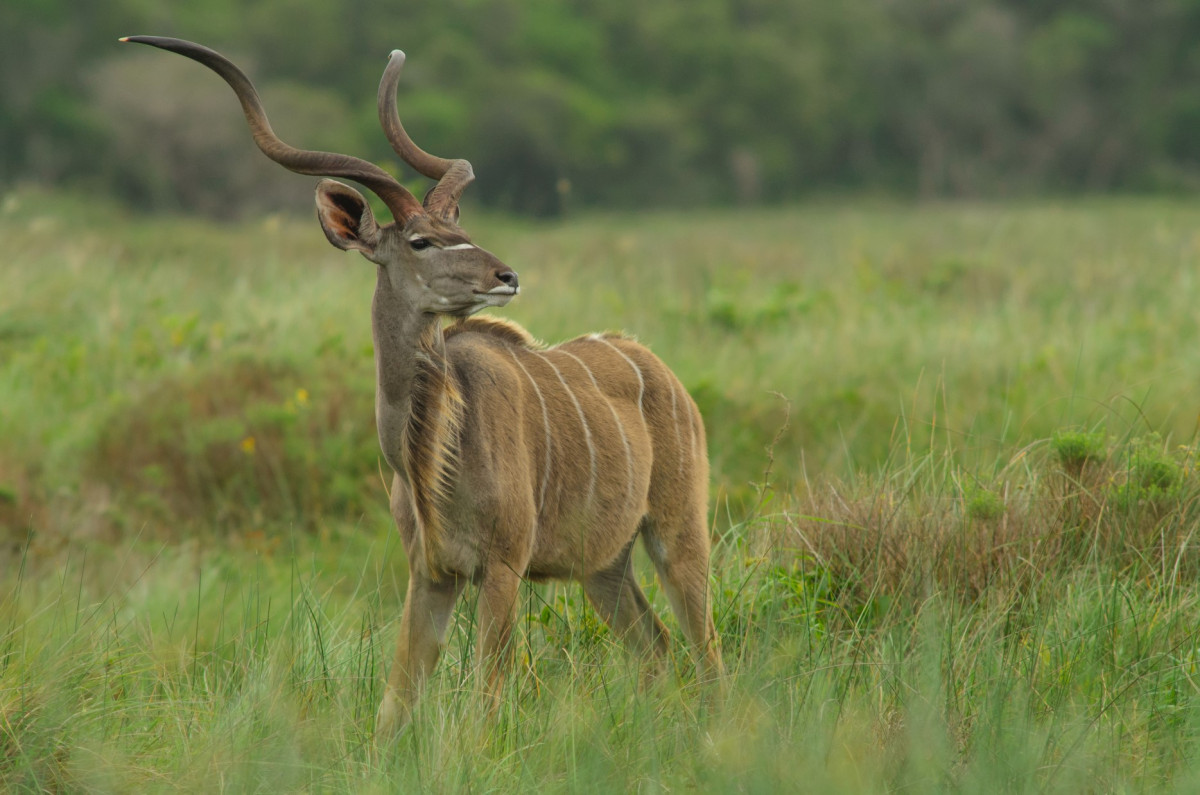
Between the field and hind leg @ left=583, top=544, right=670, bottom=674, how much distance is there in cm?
7

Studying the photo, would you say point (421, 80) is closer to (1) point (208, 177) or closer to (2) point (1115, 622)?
(1) point (208, 177)

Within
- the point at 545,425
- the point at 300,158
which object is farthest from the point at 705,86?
the point at 300,158

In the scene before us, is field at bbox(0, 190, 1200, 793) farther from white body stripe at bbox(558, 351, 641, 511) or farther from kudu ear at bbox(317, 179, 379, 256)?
kudu ear at bbox(317, 179, 379, 256)

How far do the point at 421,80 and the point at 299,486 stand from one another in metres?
34.6

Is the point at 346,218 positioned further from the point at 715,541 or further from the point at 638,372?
the point at 715,541

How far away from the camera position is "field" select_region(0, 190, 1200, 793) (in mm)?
3398

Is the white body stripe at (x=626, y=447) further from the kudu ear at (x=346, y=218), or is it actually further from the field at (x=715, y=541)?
the kudu ear at (x=346, y=218)

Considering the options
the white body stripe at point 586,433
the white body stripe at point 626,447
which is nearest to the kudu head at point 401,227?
the white body stripe at point 586,433

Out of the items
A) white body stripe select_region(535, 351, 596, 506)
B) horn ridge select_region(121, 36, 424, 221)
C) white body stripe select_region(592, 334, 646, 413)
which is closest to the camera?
horn ridge select_region(121, 36, 424, 221)

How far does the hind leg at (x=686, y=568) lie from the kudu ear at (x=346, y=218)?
4.48 feet

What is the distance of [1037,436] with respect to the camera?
6.99m

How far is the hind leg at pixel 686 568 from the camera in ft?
14.3

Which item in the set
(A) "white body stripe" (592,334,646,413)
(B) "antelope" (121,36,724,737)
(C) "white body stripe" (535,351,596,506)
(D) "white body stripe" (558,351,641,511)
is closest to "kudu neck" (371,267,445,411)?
(B) "antelope" (121,36,724,737)

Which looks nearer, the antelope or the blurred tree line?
the antelope
